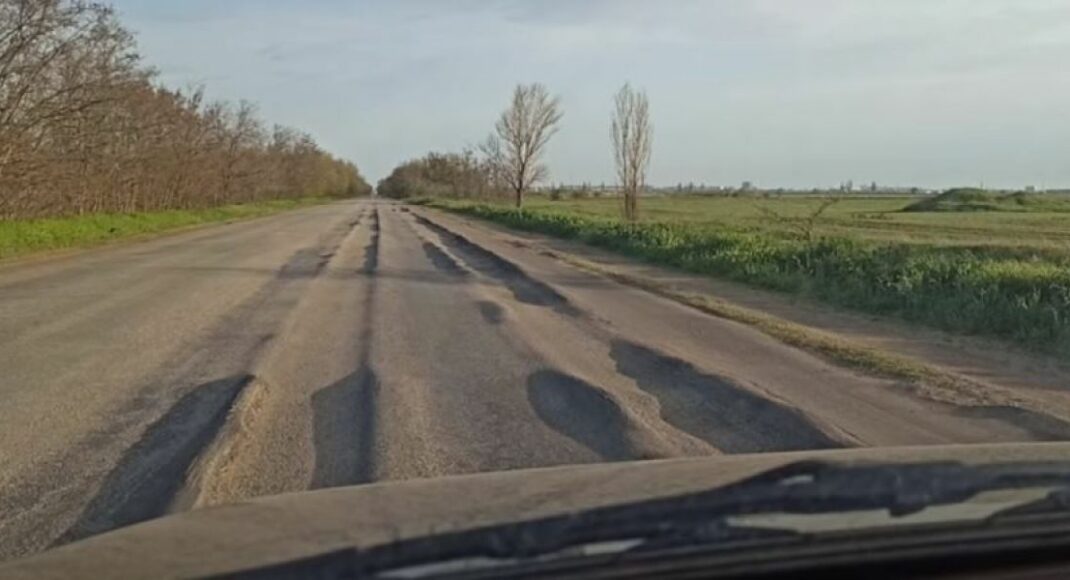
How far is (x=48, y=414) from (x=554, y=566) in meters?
5.92

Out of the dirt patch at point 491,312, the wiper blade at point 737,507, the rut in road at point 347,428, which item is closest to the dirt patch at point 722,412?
the rut in road at point 347,428

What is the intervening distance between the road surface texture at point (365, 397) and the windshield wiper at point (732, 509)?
2969 millimetres

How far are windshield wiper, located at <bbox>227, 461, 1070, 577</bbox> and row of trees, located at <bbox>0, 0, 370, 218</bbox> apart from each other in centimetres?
2760

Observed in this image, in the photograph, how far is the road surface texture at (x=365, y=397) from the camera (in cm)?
511

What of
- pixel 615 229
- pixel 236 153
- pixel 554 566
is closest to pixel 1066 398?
pixel 554 566

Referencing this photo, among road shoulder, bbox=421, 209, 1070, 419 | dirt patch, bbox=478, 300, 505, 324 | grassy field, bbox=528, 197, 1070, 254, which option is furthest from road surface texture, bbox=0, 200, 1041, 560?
grassy field, bbox=528, 197, 1070, 254

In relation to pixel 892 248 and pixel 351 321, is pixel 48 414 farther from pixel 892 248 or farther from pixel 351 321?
pixel 892 248

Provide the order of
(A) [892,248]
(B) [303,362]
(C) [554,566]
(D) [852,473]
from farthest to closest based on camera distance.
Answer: (A) [892,248]
(B) [303,362]
(D) [852,473]
(C) [554,566]

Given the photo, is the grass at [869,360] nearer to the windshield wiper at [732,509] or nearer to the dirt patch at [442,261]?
the windshield wiper at [732,509]

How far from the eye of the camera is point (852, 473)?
219 centimetres

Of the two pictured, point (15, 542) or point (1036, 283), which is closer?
point (15, 542)

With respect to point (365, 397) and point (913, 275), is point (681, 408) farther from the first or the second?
point (913, 275)

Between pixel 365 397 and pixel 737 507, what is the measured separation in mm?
5413

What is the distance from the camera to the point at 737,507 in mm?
1919
